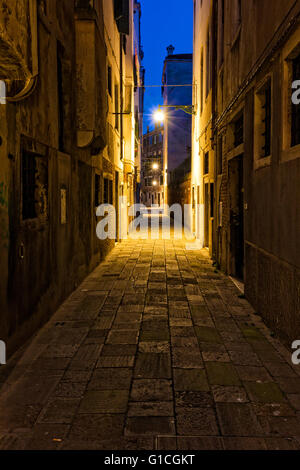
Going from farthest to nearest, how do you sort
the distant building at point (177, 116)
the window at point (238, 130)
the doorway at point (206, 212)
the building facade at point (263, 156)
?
the distant building at point (177, 116) < the doorway at point (206, 212) < the window at point (238, 130) < the building facade at point (263, 156)

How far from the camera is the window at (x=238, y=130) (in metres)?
8.77

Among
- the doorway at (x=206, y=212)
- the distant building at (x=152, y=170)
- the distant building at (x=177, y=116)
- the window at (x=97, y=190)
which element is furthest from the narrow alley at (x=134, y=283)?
the distant building at (x=152, y=170)

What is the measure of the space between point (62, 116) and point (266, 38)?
12.7ft

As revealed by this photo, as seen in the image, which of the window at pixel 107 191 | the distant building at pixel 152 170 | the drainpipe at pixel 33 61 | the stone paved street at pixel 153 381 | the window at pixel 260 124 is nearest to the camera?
the stone paved street at pixel 153 381

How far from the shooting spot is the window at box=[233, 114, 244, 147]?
28.8 ft

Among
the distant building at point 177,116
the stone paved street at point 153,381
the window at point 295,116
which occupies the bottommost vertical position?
the stone paved street at point 153,381

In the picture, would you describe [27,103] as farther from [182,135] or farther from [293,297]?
[182,135]

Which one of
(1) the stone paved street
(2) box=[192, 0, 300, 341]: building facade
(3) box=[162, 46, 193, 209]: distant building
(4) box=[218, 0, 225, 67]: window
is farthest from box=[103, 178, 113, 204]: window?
(3) box=[162, 46, 193, 209]: distant building

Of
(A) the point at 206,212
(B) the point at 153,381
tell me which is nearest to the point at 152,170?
(A) the point at 206,212

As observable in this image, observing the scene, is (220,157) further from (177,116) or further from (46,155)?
(177,116)

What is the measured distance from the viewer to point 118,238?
16.8 metres

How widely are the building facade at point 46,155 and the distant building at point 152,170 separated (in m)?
53.1

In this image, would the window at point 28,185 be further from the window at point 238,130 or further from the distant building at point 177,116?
the distant building at point 177,116
